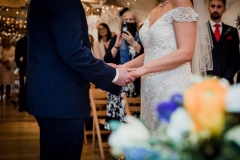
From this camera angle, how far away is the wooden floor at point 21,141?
4562 mm

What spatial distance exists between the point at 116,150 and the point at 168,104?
0.41 feet

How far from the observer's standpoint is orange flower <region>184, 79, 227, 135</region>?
0.64 m

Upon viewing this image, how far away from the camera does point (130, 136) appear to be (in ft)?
2.29

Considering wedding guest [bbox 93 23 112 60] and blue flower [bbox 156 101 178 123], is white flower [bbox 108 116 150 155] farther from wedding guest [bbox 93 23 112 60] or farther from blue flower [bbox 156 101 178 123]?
wedding guest [bbox 93 23 112 60]

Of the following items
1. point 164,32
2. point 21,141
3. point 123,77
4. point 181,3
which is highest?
point 181,3

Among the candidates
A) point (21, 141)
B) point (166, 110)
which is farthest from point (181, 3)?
point (21, 141)

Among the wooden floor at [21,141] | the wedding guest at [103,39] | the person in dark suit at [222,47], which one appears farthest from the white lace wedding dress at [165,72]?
the wedding guest at [103,39]

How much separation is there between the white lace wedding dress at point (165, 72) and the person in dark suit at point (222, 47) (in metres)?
1.40

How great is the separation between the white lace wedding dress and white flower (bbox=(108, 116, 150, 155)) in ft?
4.95

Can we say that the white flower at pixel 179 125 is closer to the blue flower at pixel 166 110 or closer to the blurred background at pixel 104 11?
the blue flower at pixel 166 110

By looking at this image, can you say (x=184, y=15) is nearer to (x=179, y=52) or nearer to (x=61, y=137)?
(x=179, y=52)

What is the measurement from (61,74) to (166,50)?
678mm

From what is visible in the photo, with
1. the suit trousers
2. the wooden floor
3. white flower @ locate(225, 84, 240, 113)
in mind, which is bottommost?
the wooden floor

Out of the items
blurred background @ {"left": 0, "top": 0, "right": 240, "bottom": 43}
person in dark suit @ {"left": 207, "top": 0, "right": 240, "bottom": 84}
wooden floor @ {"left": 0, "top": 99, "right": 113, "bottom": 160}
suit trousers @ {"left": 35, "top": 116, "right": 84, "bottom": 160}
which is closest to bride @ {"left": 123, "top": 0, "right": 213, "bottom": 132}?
suit trousers @ {"left": 35, "top": 116, "right": 84, "bottom": 160}
